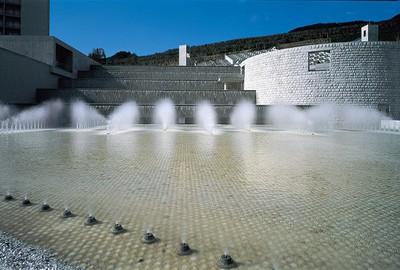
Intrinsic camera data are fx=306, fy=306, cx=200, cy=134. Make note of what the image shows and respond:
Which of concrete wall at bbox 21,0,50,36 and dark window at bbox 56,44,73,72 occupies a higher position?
concrete wall at bbox 21,0,50,36

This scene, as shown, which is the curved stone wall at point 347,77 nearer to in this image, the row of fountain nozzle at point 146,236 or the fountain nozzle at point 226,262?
the row of fountain nozzle at point 146,236

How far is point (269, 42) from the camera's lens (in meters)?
67.6

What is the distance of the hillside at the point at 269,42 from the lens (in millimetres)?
57688

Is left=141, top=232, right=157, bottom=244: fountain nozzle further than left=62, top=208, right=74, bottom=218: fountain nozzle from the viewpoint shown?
No

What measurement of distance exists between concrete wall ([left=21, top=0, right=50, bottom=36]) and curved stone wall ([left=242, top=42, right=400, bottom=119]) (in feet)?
99.4

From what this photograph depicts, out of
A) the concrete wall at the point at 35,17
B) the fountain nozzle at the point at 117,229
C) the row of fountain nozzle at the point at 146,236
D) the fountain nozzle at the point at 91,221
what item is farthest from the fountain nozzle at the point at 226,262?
the concrete wall at the point at 35,17

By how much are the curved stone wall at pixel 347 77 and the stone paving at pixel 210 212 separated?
14.5 meters

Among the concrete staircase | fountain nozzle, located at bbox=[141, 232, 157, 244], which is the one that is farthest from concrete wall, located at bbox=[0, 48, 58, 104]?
fountain nozzle, located at bbox=[141, 232, 157, 244]

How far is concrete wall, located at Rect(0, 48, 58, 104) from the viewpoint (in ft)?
51.6

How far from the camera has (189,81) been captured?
2283 centimetres

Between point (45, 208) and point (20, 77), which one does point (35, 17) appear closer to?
point (20, 77)

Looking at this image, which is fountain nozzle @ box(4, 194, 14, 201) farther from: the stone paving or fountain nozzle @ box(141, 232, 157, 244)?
fountain nozzle @ box(141, 232, 157, 244)

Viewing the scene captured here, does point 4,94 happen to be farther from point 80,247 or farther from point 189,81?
point 80,247

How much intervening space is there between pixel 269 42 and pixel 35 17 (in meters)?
47.2
